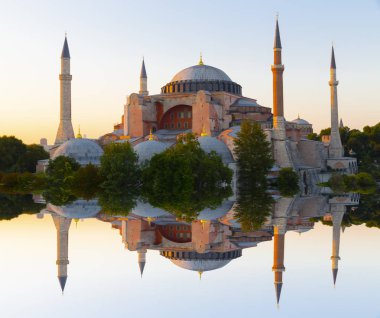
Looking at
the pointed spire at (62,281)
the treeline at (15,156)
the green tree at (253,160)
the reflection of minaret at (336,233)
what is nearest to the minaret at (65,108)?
the treeline at (15,156)

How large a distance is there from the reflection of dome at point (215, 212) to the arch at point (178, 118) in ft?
73.3

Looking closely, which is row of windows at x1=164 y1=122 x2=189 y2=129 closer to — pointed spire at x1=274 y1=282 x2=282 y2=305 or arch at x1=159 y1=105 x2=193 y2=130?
arch at x1=159 y1=105 x2=193 y2=130

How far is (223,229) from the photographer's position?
40.1 ft

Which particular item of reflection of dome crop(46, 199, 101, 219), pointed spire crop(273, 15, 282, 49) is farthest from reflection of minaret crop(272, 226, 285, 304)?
pointed spire crop(273, 15, 282, 49)

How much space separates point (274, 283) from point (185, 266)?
1.76 metres

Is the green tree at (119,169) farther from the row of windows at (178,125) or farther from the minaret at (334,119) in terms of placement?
the minaret at (334,119)

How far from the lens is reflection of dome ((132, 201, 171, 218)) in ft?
47.7

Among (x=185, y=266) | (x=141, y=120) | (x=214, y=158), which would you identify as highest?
(x=141, y=120)

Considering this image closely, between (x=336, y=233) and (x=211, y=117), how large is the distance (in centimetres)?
2546

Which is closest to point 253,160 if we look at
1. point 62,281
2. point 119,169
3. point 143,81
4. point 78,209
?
point 119,169

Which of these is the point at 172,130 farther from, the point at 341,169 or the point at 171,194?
the point at 171,194

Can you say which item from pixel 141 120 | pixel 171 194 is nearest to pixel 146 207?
pixel 171 194

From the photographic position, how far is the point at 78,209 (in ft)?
53.5

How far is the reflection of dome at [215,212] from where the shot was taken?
46.4 feet
